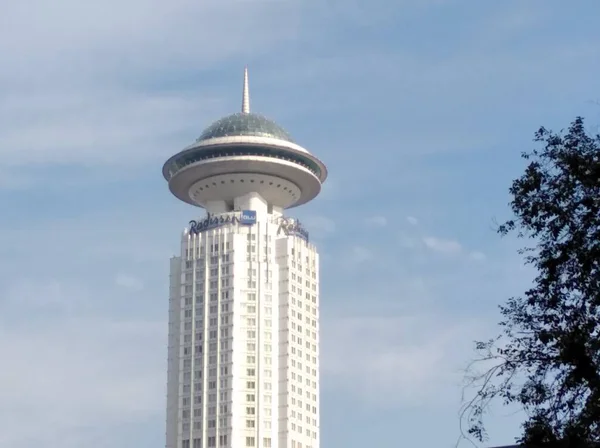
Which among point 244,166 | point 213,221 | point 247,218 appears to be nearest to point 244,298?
point 247,218

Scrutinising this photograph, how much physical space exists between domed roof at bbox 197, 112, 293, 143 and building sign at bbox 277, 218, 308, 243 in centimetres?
1176

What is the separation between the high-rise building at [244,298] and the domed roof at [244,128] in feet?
0.65

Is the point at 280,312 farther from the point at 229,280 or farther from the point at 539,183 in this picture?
the point at 539,183

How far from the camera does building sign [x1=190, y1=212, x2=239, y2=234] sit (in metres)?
175

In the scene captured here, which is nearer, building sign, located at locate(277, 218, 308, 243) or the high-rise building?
the high-rise building

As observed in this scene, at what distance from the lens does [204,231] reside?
176 m

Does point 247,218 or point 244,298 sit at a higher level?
point 247,218

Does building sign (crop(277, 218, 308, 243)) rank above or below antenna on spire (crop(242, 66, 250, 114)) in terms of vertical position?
below

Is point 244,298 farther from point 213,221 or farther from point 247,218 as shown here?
point 213,221

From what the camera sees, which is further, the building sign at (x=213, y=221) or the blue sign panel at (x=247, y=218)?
the building sign at (x=213, y=221)

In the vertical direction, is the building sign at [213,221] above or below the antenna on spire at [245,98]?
below

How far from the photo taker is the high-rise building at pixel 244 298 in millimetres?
165250

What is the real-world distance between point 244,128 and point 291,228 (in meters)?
15.8

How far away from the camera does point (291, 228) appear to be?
17775cm
